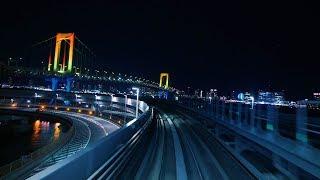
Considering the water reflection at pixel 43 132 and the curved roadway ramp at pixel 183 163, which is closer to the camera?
the curved roadway ramp at pixel 183 163

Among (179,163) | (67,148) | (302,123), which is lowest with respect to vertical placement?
(67,148)

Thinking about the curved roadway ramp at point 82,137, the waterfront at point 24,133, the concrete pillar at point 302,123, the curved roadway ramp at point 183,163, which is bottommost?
the waterfront at point 24,133

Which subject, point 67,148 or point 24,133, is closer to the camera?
point 67,148

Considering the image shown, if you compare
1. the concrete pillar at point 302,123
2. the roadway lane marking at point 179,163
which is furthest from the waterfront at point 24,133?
the concrete pillar at point 302,123

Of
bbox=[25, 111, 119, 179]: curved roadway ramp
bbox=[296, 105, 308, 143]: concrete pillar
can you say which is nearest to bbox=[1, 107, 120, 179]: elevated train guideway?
bbox=[25, 111, 119, 179]: curved roadway ramp

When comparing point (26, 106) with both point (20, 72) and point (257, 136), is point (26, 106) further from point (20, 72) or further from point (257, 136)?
point (257, 136)

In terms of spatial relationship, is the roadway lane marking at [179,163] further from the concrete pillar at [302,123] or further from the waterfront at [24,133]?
the waterfront at [24,133]

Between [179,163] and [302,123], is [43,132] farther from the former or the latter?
[302,123]

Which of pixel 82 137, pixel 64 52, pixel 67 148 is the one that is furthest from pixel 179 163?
pixel 64 52

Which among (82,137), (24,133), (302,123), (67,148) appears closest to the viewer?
(302,123)

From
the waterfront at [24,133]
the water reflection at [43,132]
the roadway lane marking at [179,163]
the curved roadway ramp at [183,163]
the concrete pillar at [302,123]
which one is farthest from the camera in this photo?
the water reflection at [43,132]

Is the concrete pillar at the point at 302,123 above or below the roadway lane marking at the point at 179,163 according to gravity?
above

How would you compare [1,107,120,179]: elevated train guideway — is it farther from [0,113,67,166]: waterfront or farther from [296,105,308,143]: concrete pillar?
[296,105,308,143]: concrete pillar

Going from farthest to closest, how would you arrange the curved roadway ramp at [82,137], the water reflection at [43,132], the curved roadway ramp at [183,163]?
the water reflection at [43,132] < the curved roadway ramp at [82,137] < the curved roadway ramp at [183,163]
